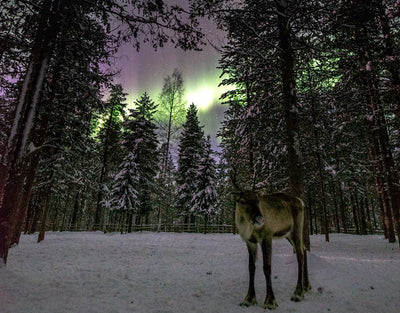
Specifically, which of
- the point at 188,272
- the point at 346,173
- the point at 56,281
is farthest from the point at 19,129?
the point at 346,173

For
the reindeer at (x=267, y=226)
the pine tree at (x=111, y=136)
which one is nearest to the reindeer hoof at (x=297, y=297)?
the reindeer at (x=267, y=226)

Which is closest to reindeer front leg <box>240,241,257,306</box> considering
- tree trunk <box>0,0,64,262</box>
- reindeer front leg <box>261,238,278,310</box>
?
reindeer front leg <box>261,238,278,310</box>

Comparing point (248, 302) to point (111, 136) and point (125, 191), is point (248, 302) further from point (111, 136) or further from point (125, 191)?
point (111, 136)

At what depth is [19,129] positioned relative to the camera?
18.3 ft

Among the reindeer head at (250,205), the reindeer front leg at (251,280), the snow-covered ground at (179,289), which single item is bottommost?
the snow-covered ground at (179,289)

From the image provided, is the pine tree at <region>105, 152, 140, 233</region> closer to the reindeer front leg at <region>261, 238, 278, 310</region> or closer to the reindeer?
the reindeer

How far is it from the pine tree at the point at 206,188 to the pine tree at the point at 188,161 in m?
0.97

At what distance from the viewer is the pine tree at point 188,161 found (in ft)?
97.2

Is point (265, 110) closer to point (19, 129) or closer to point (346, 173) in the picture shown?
point (19, 129)

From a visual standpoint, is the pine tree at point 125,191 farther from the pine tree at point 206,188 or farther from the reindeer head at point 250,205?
the reindeer head at point 250,205

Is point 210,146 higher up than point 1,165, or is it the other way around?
point 210,146

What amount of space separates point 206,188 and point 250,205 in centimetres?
2361

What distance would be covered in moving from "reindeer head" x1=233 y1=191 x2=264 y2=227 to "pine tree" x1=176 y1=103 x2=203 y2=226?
24205 millimetres

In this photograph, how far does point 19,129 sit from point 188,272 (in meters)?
6.25
